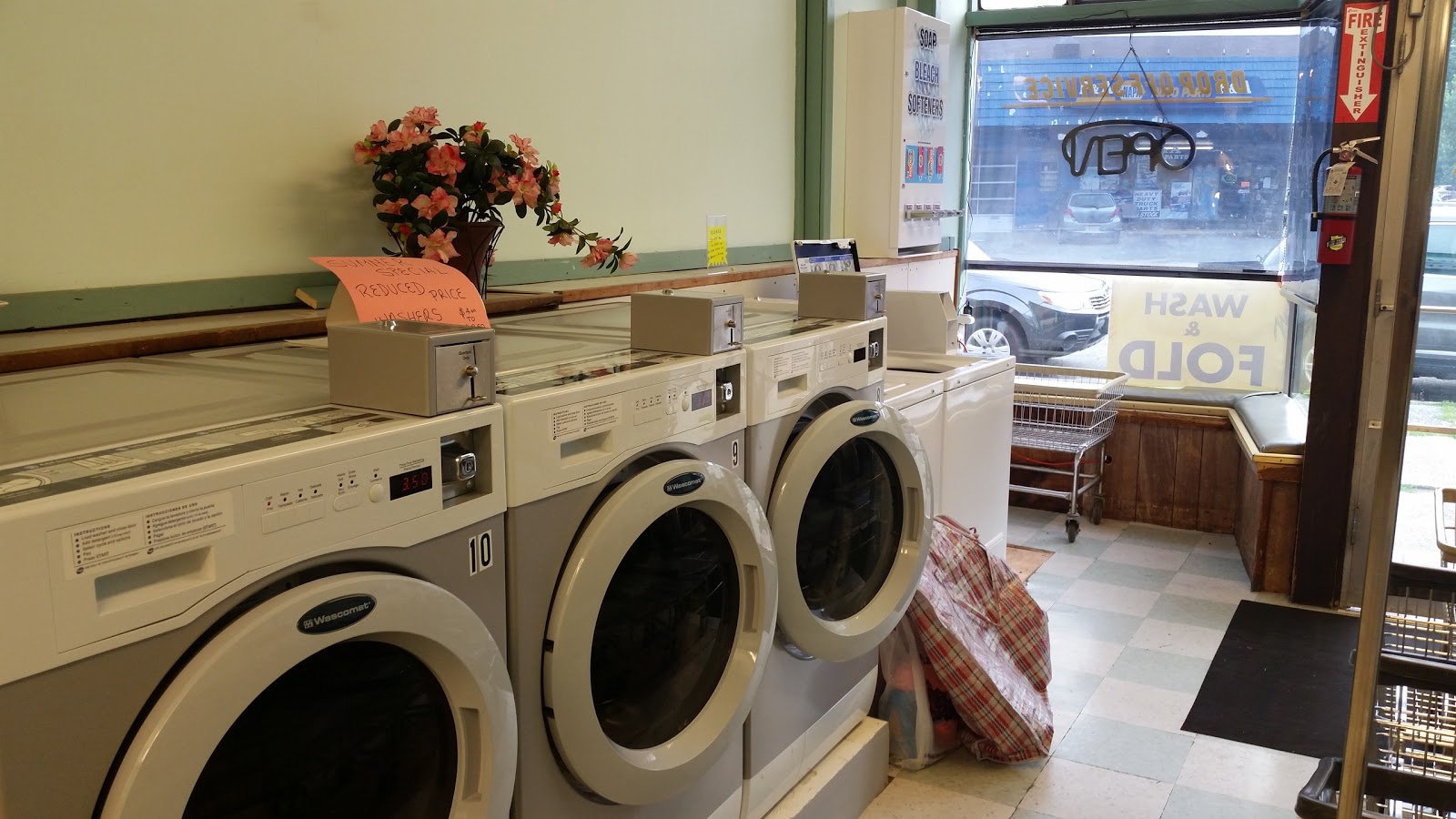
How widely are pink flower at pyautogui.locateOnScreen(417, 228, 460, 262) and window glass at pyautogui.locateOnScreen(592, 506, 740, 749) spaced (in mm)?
786

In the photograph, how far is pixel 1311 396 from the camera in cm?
412

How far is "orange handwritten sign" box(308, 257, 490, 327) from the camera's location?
1569mm

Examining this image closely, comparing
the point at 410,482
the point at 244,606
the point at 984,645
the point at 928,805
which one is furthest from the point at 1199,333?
the point at 244,606

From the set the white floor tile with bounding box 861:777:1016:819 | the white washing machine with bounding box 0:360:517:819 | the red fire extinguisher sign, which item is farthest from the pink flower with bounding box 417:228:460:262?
the red fire extinguisher sign

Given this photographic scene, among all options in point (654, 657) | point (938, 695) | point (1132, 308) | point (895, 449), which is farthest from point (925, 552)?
point (1132, 308)

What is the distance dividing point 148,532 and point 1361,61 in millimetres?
4257

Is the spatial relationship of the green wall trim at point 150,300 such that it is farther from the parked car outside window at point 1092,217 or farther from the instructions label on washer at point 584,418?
the parked car outside window at point 1092,217

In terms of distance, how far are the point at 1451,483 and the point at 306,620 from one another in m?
2.97

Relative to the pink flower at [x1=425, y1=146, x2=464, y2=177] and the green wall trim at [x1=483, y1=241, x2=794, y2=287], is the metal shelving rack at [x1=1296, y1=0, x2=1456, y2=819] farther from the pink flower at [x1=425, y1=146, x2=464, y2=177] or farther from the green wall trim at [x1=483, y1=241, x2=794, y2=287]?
the green wall trim at [x1=483, y1=241, x2=794, y2=287]

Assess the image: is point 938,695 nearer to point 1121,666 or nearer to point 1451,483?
point 1121,666

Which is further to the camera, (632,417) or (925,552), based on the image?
(925,552)

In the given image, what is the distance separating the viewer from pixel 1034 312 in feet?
18.7

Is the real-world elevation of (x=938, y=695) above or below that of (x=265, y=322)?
below

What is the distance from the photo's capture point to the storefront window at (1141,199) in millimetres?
5176
